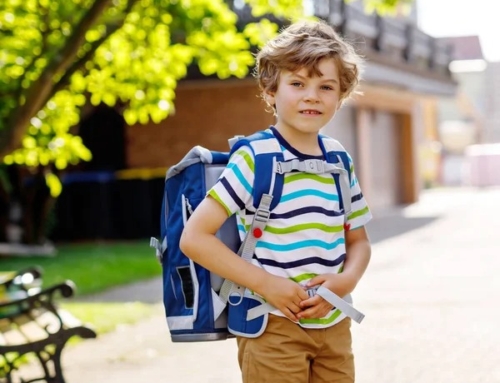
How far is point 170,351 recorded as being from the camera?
8336 mm

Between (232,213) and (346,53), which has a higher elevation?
(346,53)

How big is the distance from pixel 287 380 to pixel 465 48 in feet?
272

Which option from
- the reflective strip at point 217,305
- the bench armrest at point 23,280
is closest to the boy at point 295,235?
the reflective strip at point 217,305

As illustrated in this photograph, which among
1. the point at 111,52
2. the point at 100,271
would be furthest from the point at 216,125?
the point at 111,52

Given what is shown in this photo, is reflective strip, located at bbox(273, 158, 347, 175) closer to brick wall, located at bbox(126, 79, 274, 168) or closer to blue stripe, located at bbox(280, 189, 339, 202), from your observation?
blue stripe, located at bbox(280, 189, 339, 202)

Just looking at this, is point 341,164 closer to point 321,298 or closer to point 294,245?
point 294,245

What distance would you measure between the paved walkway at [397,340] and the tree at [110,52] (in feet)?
6.14

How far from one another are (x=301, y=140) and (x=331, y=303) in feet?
1.70

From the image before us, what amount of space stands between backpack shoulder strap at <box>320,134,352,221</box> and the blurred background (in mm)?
2547

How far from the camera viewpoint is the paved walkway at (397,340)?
7.17m

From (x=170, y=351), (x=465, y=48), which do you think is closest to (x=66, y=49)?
(x=170, y=351)

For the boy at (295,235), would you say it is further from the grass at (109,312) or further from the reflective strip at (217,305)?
the grass at (109,312)

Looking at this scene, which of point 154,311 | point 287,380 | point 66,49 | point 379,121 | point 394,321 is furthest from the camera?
point 379,121

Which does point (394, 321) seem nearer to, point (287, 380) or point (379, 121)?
point (287, 380)
